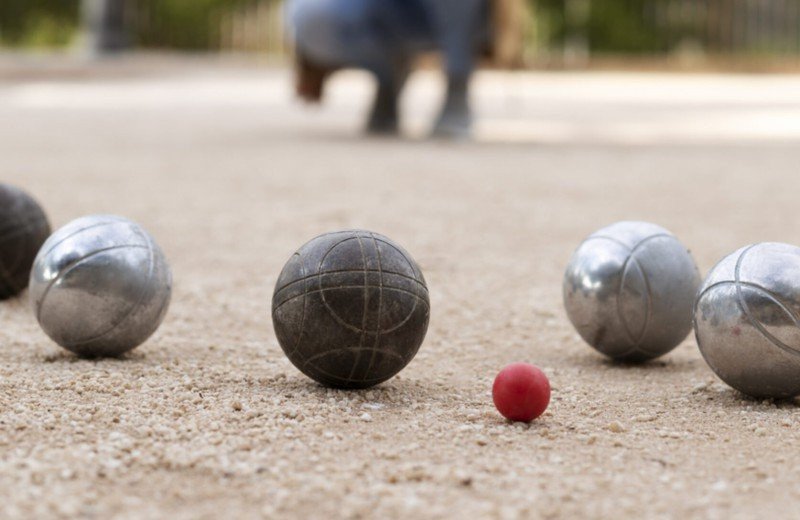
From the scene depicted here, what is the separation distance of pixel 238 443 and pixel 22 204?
220 cm

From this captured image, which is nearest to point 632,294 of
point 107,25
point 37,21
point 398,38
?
point 398,38

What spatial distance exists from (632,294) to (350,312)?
3.57 ft

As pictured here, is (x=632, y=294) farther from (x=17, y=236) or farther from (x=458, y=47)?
(x=458, y=47)

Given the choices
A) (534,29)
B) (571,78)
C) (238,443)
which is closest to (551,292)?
(238,443)

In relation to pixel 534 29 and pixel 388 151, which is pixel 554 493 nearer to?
pixel 388 151

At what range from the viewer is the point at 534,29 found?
91.3ft

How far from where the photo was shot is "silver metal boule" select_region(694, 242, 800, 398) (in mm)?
3383

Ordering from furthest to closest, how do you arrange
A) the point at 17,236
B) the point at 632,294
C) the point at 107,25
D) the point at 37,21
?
the point at 37,21 < the point at 107,25 < the point at 17,236 < the point at 632,294

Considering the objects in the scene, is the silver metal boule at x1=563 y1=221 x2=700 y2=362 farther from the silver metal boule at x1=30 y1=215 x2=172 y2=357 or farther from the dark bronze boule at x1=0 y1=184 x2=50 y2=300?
the dark bronze boule at x1=0 y1=184 x2=50 y2=300

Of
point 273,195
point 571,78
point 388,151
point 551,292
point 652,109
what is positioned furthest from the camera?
point 571,78

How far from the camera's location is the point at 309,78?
11836 millimetres

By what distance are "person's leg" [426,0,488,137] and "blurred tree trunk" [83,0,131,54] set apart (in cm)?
1370

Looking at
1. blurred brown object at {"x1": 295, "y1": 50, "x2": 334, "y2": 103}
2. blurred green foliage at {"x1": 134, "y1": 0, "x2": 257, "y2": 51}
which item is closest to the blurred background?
blurred green foliage at {"x1": 134, "y1": 0, "x2": 257, "y2": 51}

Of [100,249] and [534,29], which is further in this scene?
[534,29]
